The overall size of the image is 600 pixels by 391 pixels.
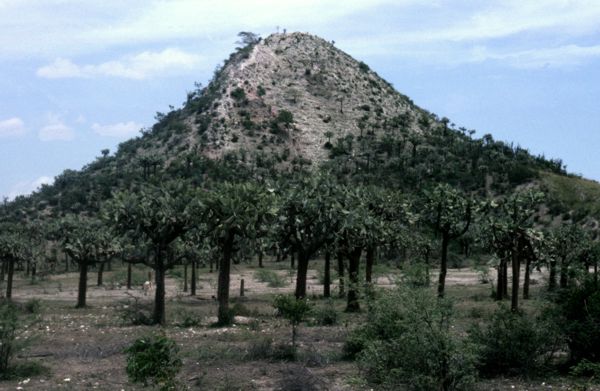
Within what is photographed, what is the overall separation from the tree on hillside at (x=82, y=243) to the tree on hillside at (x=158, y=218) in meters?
9.07

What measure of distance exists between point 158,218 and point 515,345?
1501cm

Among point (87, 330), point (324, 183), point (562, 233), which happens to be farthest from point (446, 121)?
point (87, 330)

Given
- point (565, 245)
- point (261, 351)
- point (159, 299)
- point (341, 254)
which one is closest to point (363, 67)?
point (565, 245)

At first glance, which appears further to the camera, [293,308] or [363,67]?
[363,67]

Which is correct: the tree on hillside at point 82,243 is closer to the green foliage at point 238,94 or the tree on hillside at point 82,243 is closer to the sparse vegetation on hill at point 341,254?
the sparse vegetation on hill at point 341,254

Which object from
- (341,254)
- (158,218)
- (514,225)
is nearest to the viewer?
(158,218)

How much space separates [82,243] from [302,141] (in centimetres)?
7076

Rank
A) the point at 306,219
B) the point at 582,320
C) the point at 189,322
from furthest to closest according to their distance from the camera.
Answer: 1. the point at 306,219
2. the point at 189,322
3. the point at 582,320

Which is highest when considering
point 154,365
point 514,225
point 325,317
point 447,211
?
point 447,211

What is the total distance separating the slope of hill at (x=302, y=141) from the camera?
86.9m

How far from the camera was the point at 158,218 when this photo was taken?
26422 mm

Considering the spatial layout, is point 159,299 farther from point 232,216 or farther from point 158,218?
point 232,216

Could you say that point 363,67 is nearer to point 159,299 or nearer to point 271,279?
point 271,279

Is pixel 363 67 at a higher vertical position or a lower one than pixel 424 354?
higher
